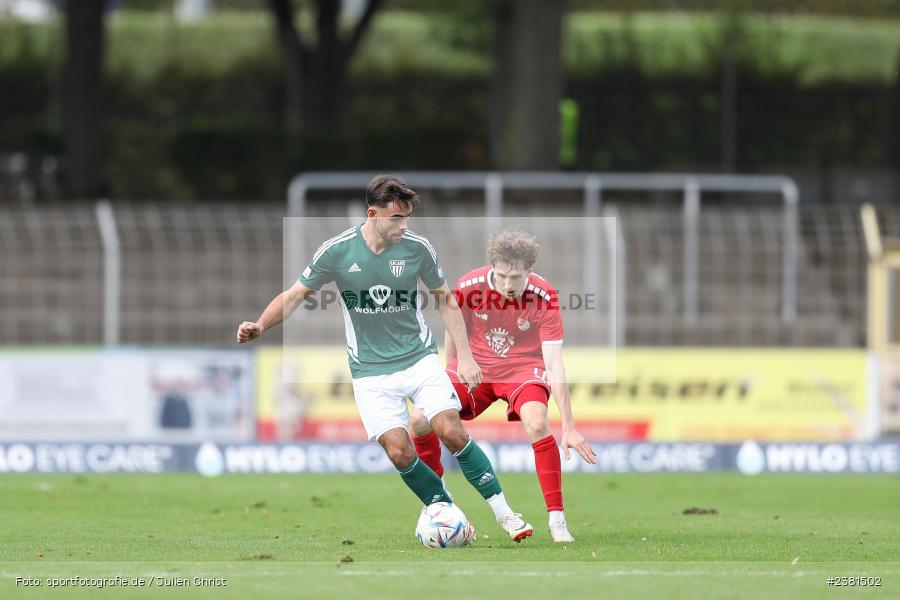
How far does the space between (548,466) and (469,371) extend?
740mm

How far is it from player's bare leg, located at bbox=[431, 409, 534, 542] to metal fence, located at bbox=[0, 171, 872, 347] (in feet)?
28.8

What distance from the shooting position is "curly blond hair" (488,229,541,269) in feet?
29.6

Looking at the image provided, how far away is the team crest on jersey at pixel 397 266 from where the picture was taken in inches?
354

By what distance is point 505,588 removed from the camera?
7355 mm

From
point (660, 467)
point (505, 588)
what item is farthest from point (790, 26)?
point (505, 588)

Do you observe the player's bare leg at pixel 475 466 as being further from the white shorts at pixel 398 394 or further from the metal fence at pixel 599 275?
the metal fence at pixel 599 275

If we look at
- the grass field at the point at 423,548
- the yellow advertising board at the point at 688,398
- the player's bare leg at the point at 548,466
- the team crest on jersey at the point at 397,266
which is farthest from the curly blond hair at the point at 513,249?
the yellow advertising board at the point at 688,398

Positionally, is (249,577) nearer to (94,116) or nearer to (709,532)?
(709,532)

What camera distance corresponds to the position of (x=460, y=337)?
920 centimetres

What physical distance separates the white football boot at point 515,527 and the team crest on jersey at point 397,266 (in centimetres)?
157

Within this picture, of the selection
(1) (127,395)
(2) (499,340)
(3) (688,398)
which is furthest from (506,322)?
(1) (127,395)

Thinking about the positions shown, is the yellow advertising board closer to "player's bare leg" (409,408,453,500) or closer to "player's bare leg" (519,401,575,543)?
"player's bare leg" (409,408,453,500)

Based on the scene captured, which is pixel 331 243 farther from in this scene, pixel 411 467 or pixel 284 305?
pixel 411 467

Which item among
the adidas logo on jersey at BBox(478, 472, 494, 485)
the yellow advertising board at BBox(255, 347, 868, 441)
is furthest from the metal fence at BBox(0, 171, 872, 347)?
the adidas logo on jersey at BBox(478, 472, 494, 485)
